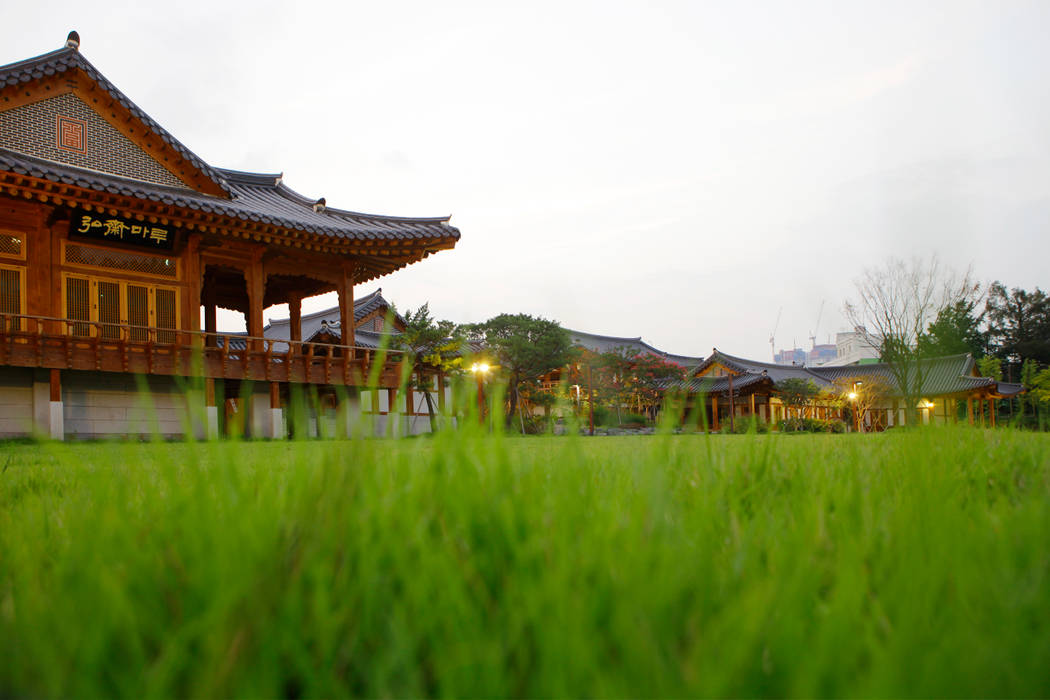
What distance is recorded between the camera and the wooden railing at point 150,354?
9.42 m

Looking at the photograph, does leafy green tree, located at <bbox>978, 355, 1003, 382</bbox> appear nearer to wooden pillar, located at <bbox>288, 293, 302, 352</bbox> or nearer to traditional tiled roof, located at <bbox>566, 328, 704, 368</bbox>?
traditional tiled roof, located at <bbox>566, 328, 704, 368</bbox>

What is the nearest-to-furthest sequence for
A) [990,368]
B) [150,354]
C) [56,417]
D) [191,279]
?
[56,417], [150,354], [191,279], [990,368]

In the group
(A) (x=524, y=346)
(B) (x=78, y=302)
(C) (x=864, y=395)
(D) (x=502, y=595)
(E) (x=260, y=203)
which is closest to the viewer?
(D) (x=502, y=595)

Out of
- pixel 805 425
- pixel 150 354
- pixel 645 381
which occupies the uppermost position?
pixel 150 354

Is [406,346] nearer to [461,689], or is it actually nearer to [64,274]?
[64,274]

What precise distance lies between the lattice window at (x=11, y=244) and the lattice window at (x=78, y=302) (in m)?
0.73

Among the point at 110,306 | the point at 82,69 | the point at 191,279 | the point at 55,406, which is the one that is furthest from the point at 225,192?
the point at 55,406

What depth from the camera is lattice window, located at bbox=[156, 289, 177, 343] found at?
11.3 meters

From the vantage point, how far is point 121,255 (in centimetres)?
1098

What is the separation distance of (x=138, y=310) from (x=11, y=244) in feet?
6.25

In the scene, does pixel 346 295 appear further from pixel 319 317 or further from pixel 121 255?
pixel 319 317

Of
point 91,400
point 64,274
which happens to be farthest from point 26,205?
point 91,400

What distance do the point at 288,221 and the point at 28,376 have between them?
440cm

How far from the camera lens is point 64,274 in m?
10.3
